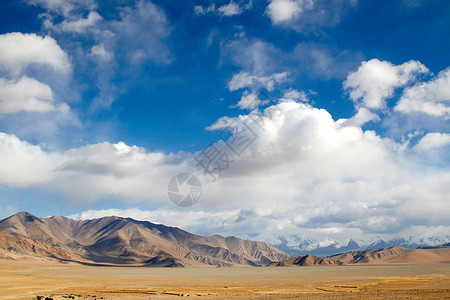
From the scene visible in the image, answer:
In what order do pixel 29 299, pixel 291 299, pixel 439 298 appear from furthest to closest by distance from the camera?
pixel 29 299, pixel 291 299, pixel 439 298

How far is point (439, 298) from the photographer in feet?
126

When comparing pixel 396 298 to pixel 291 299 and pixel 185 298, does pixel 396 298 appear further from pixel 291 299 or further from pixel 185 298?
pixel 185 298

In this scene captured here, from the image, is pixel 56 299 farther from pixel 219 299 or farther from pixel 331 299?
pixel 331 299

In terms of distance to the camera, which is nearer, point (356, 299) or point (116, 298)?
point (356, 299)

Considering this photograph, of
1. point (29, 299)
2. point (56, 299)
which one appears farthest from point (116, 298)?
point (29, 299)

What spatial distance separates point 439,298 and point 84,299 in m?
42.8

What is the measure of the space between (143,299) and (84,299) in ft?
24.7

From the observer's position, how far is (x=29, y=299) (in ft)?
152

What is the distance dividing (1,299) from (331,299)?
44.3 meters

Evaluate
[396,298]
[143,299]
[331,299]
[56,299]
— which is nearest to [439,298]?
[396,298]

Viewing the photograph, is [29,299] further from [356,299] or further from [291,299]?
[356,299]

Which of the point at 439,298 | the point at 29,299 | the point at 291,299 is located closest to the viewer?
the point at 439,298

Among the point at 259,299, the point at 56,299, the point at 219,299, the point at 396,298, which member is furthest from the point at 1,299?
the point at 396,298

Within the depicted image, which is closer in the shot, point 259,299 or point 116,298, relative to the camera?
point 259,299
